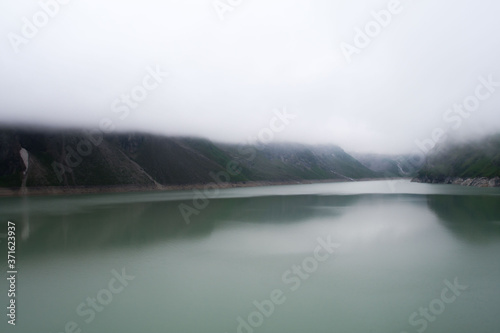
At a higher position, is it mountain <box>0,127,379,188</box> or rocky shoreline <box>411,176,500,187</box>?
rocky shoreline <box>411,176,500,187</box>

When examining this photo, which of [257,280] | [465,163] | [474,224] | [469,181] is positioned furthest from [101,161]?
[465,163]

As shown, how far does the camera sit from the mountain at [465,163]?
112394 millimetres

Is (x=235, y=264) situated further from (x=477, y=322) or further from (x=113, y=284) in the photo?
(x=477, y=322)

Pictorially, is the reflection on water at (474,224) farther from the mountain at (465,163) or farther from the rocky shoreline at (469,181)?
the mountain at (465,163)

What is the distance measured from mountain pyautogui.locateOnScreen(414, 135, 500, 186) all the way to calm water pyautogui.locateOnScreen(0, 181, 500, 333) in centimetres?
10262

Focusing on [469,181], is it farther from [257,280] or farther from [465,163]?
[257,280]

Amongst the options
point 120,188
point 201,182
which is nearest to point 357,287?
point 120,188

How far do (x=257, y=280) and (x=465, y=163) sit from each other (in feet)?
485

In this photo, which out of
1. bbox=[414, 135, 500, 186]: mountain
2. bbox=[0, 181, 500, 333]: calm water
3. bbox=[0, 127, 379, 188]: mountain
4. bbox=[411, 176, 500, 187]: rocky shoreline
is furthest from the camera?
bbox=[414, 135, 500, 186]: mountain

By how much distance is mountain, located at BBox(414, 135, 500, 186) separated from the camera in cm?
11239

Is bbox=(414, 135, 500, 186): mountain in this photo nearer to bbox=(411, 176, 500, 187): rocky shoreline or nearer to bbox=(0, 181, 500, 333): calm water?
bbox=(411, 176, 500, 187): rocky shoreline

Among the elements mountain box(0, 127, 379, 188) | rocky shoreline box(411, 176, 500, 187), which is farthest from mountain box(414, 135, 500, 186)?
mountain box(0, 127, 379, 188)

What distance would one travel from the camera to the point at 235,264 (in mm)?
18047

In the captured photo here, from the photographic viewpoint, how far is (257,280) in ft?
50.3
